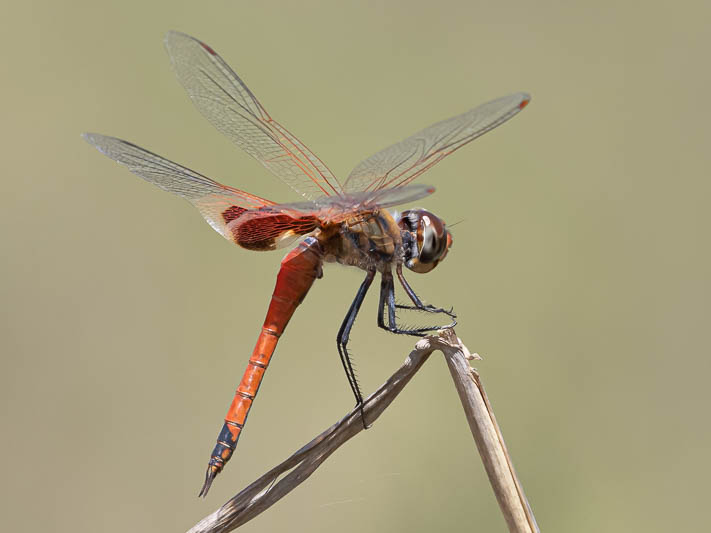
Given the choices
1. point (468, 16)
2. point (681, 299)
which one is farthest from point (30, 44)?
point (681, 299)

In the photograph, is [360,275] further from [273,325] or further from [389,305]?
[273,325]

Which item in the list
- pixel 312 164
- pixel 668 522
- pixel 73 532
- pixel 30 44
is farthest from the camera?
pixel 30 44

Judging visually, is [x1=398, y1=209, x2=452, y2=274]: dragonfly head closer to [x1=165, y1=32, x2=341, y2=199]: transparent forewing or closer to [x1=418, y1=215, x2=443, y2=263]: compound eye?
[x1=418, y1=215, x2=443, y2=263]: compound eye

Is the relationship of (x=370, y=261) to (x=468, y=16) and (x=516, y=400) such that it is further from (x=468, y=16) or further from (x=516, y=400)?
(x=468, y=16)

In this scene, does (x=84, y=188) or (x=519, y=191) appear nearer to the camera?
(x=519, y=191)

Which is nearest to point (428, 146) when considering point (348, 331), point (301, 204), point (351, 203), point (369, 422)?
point (351, 203)

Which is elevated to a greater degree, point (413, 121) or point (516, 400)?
point (413, 121)

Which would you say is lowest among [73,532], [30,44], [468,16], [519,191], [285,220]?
[73,532]

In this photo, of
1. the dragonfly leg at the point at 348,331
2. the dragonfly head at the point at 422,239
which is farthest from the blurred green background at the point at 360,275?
the dragonfly head at the point at 422,239
